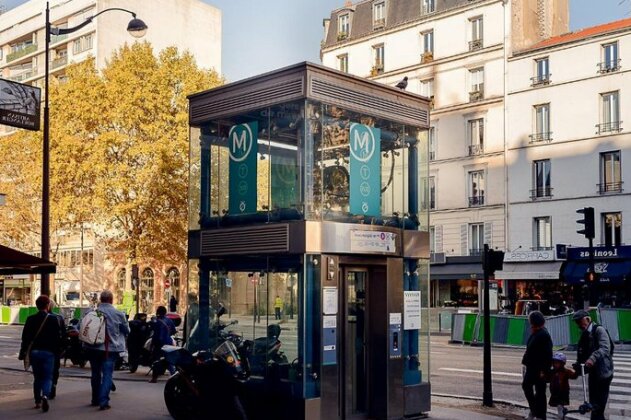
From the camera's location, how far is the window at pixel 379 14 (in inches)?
2013

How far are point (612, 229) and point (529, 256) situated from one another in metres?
4.37

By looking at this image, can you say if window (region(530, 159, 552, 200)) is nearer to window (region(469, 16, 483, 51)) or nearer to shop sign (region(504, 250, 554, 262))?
shop sign (region(504, 250, 554, 262))

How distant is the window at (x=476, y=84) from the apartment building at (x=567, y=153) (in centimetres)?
184

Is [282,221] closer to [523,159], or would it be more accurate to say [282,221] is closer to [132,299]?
[523,159]

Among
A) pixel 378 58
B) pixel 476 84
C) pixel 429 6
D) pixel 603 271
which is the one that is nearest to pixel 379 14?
pixel 378 58

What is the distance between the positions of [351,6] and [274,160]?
44.2 metres

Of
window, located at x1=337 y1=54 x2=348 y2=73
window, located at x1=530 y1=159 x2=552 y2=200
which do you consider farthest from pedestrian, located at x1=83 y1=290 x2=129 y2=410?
window, located at x1=337 y1=54 x2=348 y2=73

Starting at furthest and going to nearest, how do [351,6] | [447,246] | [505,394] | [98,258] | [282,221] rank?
1. [98,258]
2. [351,6]
3. [447,246]
4. [505,394]
5. [282,221]

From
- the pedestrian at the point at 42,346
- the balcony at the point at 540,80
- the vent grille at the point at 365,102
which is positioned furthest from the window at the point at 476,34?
the pedestrian at the point at 42,346

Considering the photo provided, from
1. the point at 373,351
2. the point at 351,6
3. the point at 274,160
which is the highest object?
the point at 351,6

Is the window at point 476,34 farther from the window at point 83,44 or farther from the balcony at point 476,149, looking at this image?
the window at point 83,44

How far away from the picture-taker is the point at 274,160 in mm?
11398

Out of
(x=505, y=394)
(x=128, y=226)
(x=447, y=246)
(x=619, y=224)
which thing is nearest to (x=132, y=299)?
(x=128, y=226)

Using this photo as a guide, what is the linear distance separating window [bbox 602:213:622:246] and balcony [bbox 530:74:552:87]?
756 centimetres
